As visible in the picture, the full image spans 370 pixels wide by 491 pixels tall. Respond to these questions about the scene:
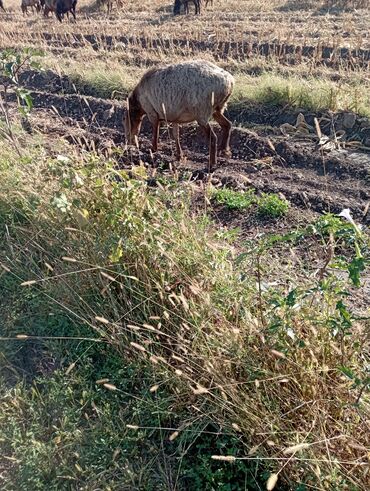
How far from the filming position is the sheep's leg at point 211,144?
298 inches

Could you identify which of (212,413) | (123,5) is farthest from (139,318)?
(123,5)

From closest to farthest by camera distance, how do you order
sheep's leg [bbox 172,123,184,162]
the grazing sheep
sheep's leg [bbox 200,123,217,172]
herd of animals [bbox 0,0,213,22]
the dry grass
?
the dry grass
sheep's leg [bbox 200,123,217,172]
sheep's leg [bbox 172,123,184,162]
herd of animals [bbox 0,0,213,22]
the grazing sheep

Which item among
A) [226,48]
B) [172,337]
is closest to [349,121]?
[172,337]

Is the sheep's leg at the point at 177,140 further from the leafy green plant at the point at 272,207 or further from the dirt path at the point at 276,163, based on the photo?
the leafy green plant at the point at 272,207

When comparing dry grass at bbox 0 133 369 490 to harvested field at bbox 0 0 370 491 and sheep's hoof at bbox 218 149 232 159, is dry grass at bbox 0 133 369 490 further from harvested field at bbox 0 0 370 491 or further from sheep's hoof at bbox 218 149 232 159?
sheep's hoof at bbox 218 149 232 159

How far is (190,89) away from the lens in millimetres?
7398

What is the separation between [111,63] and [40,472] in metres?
11.3

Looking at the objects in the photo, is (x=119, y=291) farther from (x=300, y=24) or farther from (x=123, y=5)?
(x=123, y=5)

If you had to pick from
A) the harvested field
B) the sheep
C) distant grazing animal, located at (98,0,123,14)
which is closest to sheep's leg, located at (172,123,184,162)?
the sheep

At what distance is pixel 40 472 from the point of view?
3029 mm

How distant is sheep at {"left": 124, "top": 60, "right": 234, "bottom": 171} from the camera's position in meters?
7.36

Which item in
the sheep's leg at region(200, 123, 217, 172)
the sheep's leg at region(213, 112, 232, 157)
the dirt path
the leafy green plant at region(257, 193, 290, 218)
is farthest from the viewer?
the sheep's leg at region(213, 112, 232, 157)

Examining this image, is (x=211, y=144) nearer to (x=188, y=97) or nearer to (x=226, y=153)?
(x=226, y=153)

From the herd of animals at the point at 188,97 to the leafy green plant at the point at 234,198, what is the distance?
116 centimetres
